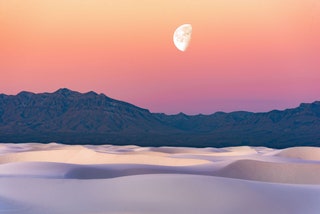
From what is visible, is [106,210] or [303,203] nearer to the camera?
[106,210]

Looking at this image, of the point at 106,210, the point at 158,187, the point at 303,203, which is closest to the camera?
the point at 106,210

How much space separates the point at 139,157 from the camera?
23.0 m

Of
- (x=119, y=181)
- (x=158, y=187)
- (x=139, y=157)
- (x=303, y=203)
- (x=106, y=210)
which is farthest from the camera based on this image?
(x=139, y=157)

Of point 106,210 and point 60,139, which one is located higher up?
point 60,139

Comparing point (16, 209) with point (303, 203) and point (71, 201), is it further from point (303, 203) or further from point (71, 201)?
point (303, 203)

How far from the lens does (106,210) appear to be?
856 centimetres

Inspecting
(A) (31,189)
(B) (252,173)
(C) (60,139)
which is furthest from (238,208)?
(C) (60,139)

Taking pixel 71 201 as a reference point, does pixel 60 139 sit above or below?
above

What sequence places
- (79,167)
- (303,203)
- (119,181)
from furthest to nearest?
(79,167) → (119,181) → (303,203)

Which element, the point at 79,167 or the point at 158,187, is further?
the point at 79,167

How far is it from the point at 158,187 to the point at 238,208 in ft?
6.06

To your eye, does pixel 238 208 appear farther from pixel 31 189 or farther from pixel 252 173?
pixel 252 173

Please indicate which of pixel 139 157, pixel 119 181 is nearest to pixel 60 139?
pixel 139 157

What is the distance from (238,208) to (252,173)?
8.27 metres
